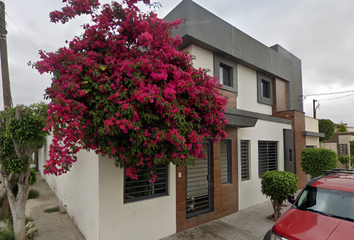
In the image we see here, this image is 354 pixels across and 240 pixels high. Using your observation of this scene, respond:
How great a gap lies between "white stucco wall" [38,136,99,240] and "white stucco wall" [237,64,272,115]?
237 inches

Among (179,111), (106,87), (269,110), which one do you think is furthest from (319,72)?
(106,87)

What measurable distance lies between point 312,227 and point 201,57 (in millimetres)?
5375

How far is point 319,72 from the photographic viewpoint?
14.1 metres

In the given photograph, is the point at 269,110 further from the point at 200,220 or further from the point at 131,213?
the point at 131,213

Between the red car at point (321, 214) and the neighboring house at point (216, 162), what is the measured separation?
2.45m

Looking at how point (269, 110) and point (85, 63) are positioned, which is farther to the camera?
point (269, 110)

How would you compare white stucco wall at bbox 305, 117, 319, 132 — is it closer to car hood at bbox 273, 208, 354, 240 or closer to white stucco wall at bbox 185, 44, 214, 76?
white stucco wall at bbox 185, 44, 214, 76

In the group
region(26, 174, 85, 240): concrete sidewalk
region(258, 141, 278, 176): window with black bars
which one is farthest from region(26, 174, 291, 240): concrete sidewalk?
region(258, 141, 278, 176): window with black bars

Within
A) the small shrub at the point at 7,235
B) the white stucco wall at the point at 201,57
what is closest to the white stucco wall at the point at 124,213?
the small shrub at the point at 7,235

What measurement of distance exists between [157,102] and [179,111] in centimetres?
45

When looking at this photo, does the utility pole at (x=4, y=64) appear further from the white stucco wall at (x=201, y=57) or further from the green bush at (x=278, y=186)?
the green bush at (x=278, y=186)

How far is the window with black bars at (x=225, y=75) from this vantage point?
7672 millimetres

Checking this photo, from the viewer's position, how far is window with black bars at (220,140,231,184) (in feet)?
22.2

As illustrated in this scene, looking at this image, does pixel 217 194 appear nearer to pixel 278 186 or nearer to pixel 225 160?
pixel 225 160
